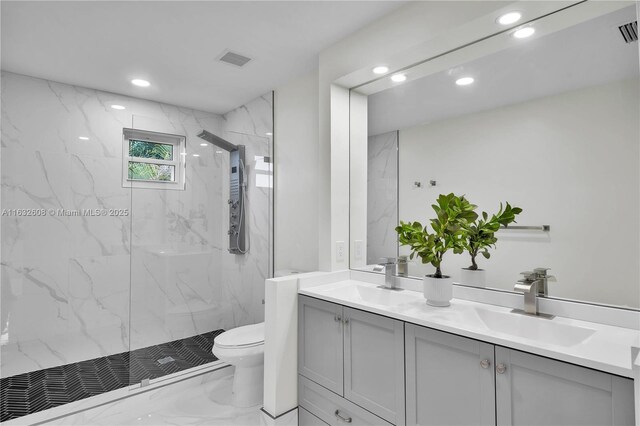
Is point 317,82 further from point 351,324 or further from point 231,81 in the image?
point 351,324

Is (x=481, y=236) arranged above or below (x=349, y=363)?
above

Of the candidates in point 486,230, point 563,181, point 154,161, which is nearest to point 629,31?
point 563,181

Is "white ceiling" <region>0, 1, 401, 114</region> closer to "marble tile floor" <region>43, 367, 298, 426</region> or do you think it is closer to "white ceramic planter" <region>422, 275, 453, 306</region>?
"white ceramic planter" <region>422, 275, 453, 306</region>

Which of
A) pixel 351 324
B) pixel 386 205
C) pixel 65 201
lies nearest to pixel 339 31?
pixel 386 205

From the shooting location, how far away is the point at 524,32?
61.6 inches

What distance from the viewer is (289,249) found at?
2.96 metres

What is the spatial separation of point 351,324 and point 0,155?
2989 millimetres

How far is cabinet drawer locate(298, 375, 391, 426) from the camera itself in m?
1.65

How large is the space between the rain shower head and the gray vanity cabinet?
1545 millimetres

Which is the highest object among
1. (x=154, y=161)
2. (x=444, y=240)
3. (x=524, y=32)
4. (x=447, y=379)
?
(x=524, y=32)

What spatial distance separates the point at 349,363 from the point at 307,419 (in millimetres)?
560

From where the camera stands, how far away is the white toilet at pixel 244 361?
2.34 metres

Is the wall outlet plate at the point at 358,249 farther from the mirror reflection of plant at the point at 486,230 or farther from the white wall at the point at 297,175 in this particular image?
the mirror reflection of plant at the point at 486,230

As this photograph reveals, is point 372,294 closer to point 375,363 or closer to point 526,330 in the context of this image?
point 375,363
